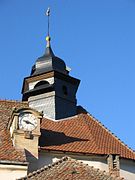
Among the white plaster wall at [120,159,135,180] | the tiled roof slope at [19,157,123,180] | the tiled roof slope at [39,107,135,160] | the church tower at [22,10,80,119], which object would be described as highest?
the church tower at [22,10,80,119]

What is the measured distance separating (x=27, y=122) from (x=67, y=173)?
15.9 feet

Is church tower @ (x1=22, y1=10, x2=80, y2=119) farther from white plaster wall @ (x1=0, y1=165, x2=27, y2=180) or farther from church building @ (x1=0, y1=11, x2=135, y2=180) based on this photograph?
white plaster wall @ (x1=0, y1=165, x2=27, y2=180)

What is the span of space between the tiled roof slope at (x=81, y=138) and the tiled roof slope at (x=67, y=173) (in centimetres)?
363

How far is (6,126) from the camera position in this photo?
26.4m

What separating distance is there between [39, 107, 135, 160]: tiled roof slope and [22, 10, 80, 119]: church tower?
Result: 2.69 ft

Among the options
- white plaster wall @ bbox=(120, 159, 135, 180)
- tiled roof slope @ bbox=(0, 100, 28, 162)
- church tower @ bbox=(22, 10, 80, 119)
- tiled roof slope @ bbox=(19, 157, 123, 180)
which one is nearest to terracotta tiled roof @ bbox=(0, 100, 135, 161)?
tiled roof slope @ bbox=(0, 100, 28, 162)

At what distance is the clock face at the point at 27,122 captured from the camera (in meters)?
24.4

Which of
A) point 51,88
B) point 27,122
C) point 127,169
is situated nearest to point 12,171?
point 27,122

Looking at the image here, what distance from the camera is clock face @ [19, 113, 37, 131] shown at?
24375mm

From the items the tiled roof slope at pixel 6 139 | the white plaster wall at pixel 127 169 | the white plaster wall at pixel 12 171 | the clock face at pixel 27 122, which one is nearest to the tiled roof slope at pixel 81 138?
the white plaster wall at pixel 127 169

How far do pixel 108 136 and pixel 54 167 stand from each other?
277 inches

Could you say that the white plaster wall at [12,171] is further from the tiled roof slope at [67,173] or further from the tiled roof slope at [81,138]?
the tiled roof slope at [81,138]

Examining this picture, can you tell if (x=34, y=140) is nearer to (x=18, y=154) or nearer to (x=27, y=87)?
(x=18, y=154)

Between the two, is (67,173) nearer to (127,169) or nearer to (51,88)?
(127,169)
